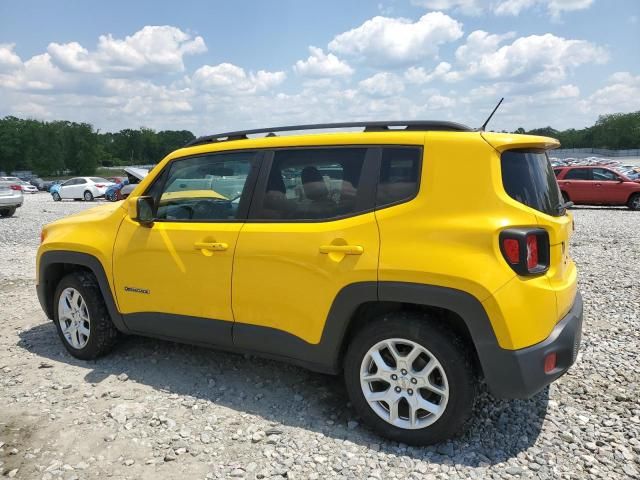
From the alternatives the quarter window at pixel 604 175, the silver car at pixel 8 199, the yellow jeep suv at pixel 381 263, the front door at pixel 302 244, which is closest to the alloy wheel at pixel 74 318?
the yellow jeep suv at pixel 381 263

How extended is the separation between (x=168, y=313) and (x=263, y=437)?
1.24 meters

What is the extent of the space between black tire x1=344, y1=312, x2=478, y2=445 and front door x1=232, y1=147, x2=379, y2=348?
0.79 ft

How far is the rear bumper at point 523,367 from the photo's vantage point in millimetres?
2684

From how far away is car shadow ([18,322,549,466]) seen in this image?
119 inches

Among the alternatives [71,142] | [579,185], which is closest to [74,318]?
[579,185]

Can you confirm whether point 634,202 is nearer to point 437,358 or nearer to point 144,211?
point 437,358

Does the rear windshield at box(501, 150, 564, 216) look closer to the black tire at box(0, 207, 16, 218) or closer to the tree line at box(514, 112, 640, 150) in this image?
the black tire at box(0, 207, 16, 218)

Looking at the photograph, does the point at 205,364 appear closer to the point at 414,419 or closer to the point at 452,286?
the point at 414,419

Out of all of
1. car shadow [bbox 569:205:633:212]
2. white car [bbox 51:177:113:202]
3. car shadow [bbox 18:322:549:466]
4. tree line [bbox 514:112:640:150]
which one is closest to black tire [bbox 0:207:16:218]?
white car [bbox 51:177:113:202]

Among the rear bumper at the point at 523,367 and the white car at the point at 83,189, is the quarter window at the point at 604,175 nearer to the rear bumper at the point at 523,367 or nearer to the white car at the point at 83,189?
the rear bumper at the point at 523,367

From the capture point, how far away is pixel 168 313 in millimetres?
3846

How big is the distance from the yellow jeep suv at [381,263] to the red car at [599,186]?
15859 mm

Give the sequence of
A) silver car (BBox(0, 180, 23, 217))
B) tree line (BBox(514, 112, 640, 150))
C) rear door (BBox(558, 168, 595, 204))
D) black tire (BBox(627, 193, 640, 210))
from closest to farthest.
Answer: black tire (BBox(627, 193, 640, 210)), rear door (BBox(558, 168, 595, 204)), silver car (BBox(0, 180, 23, 217)), tree line (BBox(514, 112, 640, 150))

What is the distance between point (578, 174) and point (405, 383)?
1727 centimetres
